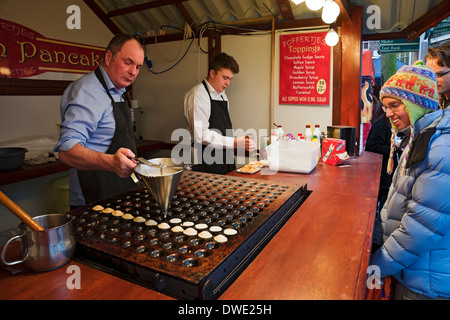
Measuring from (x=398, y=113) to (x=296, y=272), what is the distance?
1.04 meters

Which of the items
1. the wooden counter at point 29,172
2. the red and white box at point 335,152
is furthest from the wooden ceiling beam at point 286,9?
the wooden counter at point 29,172

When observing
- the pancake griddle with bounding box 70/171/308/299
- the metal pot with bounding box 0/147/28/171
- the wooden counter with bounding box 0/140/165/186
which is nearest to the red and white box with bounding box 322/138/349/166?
the pancake griddle with bounding box 70/171/308/299

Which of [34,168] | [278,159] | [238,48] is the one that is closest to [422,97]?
[278,159]

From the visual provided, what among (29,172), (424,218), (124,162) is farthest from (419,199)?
(29,172)

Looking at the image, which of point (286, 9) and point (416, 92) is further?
point (286, 9)

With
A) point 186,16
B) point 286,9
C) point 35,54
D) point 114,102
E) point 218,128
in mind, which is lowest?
point 218,128

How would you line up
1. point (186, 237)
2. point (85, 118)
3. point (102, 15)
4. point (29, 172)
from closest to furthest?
point (186, 237) < point (85, 118) < point (29, 172) < point (102, 15)

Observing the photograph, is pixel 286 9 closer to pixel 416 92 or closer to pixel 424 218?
pixel 416 92

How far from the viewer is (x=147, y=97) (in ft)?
16.1

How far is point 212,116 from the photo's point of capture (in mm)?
3383

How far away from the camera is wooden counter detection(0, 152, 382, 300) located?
0.93 meters

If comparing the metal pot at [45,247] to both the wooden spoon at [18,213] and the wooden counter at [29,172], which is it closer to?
the wooden spoon at [18,213]

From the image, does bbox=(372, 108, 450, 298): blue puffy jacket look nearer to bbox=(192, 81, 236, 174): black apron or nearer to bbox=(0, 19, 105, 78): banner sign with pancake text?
bbox=(192, 81, 236, 174): black apron

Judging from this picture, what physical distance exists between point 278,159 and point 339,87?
151 cm
